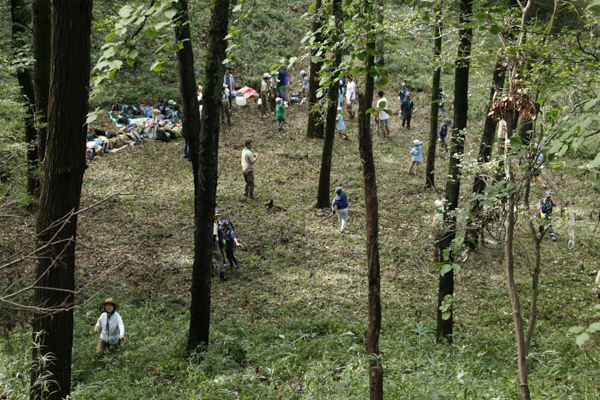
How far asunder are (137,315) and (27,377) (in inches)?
153

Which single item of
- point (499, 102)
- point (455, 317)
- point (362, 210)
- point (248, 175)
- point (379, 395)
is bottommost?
point (455, 317)

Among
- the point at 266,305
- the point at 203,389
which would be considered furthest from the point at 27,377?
the point at 266,305

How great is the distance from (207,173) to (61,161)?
2960 millimetres

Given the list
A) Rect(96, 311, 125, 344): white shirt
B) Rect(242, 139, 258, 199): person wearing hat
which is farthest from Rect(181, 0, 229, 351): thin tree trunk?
Rect(242, 139, 258, 199): person wearing hat

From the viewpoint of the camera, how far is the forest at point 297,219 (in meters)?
4.50

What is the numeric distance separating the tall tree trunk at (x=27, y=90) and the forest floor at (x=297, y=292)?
5.07ft

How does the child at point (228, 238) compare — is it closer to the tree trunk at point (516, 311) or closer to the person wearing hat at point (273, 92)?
the tree trunk at point (516, 311)

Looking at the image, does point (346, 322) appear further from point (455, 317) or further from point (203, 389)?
point (203, 389)

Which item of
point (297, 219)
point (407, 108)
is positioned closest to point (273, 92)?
point (407, 108)

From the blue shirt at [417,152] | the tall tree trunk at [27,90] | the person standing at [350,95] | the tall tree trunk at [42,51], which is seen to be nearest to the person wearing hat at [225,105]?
the person standing at [350,95]

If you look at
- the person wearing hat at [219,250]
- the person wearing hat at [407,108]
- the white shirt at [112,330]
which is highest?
the person wearing hat at [407,108]

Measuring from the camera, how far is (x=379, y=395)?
5047 mm

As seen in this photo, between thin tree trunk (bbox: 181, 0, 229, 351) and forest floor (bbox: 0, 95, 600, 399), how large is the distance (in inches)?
23.1

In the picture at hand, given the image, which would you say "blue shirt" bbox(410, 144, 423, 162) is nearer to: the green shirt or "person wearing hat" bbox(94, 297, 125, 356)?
the green shirt
